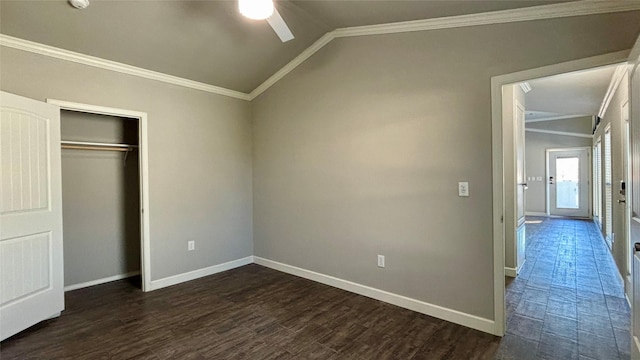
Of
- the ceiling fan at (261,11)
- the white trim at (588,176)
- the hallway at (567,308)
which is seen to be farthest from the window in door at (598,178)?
the ceiling fan at (261,11)

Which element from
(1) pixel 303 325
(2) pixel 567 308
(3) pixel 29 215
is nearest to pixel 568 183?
(2) pixel 567 308

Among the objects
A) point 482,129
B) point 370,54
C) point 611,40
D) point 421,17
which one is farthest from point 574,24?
point 370,54

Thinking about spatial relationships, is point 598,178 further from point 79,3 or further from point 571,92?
point 79,3

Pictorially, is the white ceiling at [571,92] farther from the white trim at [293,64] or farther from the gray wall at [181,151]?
the gray wall at [181,151]

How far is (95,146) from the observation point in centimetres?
364

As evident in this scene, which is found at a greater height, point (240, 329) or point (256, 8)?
point (256, 8)

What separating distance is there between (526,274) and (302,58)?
3.95 metres

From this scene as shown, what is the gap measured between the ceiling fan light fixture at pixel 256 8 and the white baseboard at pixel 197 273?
3116mm

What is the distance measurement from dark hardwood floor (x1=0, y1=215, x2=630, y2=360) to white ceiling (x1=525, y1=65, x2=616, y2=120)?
2.31 metres

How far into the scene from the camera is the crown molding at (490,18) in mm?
2000

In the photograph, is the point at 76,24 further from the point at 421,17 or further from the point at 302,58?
the point at 421,17

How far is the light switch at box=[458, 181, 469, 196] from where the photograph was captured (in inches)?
103

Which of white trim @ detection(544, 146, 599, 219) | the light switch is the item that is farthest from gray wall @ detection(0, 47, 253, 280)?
white trim @ detection(544, 146, 599, 219)

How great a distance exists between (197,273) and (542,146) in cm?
990
